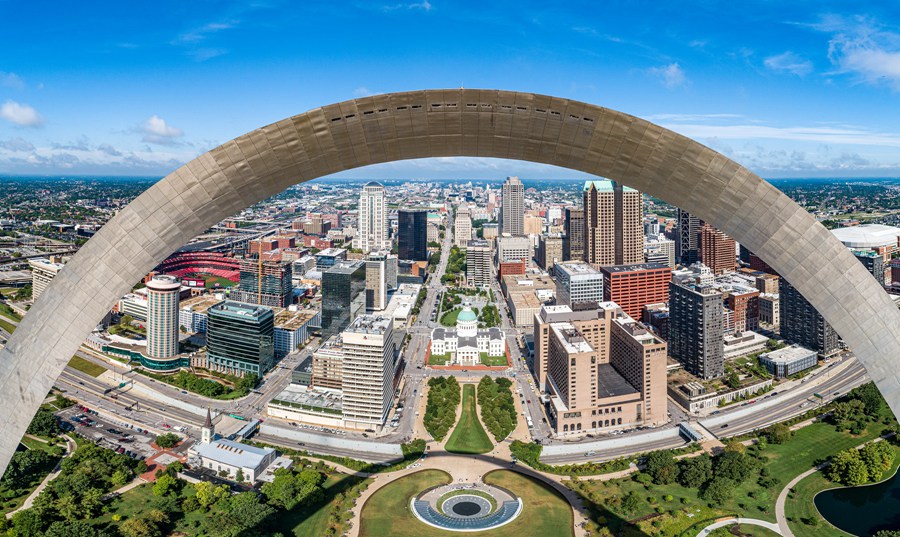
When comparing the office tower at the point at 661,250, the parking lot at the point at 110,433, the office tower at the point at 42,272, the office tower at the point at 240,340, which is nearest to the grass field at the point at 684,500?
the parking lot at the point at 110,433

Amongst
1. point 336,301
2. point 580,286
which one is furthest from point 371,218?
point 580,286

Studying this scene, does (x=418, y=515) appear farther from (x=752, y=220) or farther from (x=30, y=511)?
(x=752, y=220)

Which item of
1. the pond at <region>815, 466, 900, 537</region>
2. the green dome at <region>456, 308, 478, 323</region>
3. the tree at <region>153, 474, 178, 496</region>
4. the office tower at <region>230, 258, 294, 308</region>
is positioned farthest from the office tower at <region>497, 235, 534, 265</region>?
the tree at <region>153, 474, 178, 496</region>

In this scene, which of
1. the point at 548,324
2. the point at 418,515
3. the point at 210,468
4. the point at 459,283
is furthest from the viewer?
the point at 459,283

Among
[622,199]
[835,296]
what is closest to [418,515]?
[835,296]

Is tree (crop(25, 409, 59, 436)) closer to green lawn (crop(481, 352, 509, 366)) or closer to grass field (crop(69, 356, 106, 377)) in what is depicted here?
grass field (crop(69, 356, 106, 377))

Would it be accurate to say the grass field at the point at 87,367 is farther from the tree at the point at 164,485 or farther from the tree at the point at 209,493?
→ the tree at the point at 209,493
